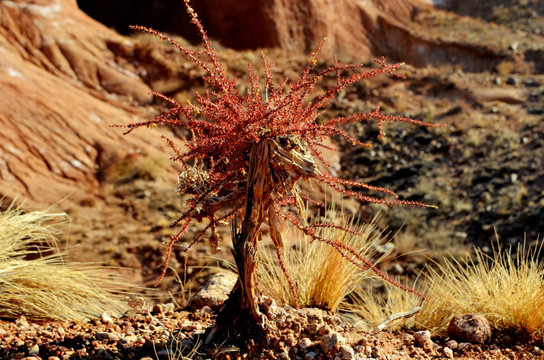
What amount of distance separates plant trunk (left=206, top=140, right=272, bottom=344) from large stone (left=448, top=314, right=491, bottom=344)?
165 cm

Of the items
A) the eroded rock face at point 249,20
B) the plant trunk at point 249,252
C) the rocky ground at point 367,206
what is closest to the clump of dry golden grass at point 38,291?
the rocky ground at point 367,206

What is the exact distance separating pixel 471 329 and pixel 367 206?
5641 mm

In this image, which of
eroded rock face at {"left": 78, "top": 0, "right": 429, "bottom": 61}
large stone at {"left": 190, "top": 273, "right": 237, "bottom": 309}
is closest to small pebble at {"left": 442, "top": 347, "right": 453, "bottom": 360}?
large stone at {"left": 190, "top": 273, "right": 237, "bottom": 309}

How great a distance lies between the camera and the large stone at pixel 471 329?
388 centimetres

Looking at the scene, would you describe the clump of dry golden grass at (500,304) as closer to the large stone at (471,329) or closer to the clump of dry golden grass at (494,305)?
the clump of dry golden grass at (494,305)

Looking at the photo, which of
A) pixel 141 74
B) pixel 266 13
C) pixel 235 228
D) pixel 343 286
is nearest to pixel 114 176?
pixel 141 74

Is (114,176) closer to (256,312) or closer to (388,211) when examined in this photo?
(388,211)

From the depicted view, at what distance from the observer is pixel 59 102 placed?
989 cm

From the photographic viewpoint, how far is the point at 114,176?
923cm

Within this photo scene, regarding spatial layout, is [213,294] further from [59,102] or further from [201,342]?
[59,102]

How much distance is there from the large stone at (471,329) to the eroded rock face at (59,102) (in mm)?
5885

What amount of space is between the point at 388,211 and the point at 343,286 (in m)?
5.38

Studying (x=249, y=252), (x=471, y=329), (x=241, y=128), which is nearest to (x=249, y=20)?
(x=471, y=329)

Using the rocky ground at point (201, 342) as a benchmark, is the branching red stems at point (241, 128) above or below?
above
